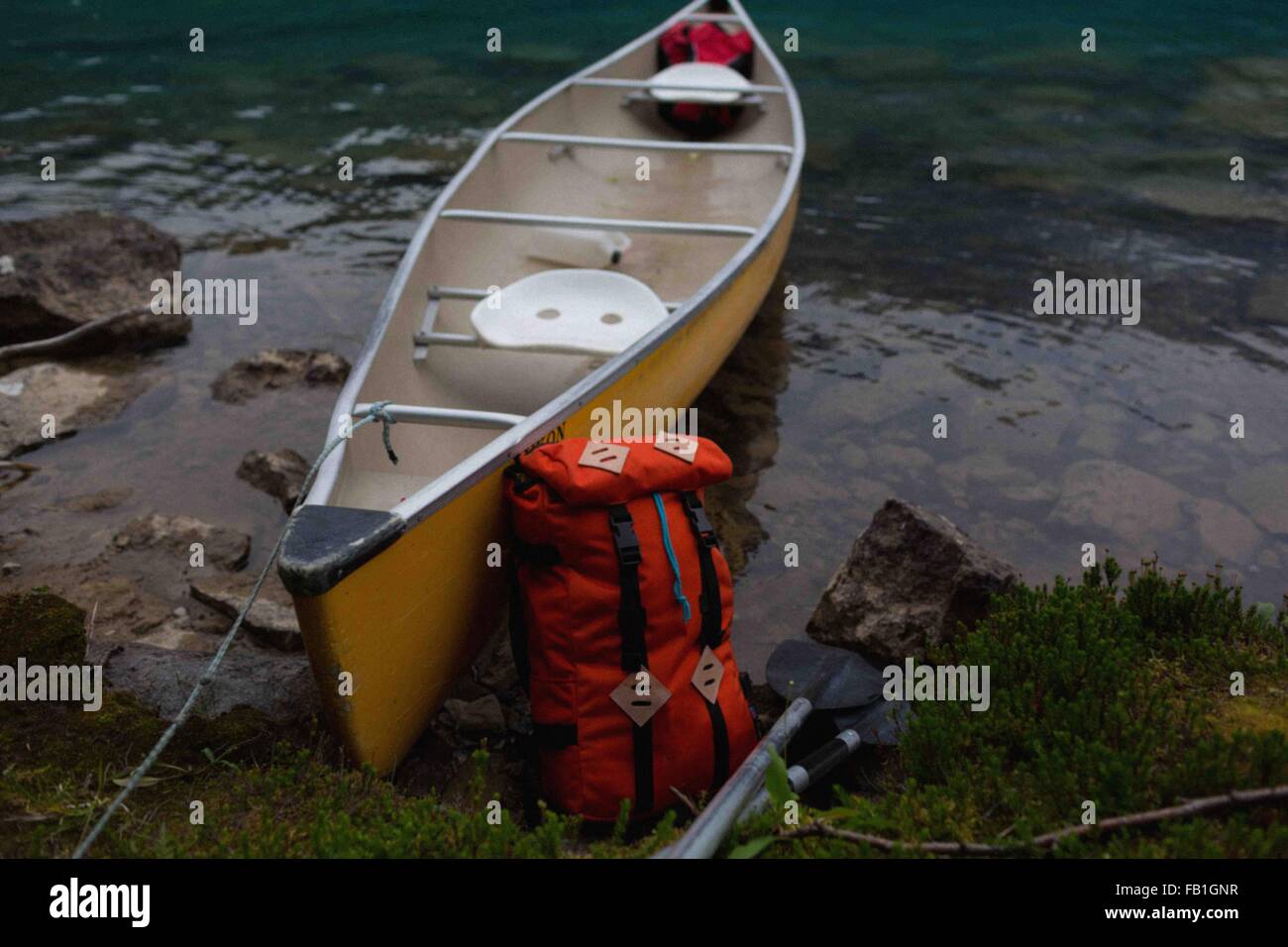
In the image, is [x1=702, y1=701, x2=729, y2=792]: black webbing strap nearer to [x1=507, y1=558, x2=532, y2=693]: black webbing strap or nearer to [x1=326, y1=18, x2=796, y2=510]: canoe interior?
[x1=507, y1=558, x2=532, y2=693]: black webbing strap

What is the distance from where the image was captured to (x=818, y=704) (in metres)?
3.73

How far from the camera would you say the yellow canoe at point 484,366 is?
10.2ft

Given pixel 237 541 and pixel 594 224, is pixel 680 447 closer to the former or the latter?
pixel 237 541

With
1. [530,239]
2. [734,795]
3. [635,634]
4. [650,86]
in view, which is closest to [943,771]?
[734,795]

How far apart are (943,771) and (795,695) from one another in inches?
33.3

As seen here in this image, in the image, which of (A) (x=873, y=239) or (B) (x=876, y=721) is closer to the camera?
(B) (x=876, y=721)

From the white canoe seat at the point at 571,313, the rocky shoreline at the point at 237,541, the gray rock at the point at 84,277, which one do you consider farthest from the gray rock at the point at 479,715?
the gray rock at the point at 84,277

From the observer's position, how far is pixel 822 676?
390 centimetres

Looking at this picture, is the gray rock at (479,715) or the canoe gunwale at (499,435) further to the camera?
the gray rock at (479,715)

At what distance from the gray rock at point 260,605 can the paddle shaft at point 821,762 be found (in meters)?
1.89

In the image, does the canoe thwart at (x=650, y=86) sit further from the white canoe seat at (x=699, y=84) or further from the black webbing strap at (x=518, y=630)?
the black webbing strap at (x=518, y=630)

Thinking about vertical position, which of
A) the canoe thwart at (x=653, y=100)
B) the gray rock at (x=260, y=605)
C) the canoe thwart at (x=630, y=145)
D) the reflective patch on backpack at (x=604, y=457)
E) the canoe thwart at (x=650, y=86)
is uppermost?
the canoe thwart at (x=650, y=86)

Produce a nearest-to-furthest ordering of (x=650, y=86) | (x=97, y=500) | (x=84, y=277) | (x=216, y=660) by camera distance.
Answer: (x=216, y=660), (x=97, y=500), (x=84, y=277), (x=650, y=86)
